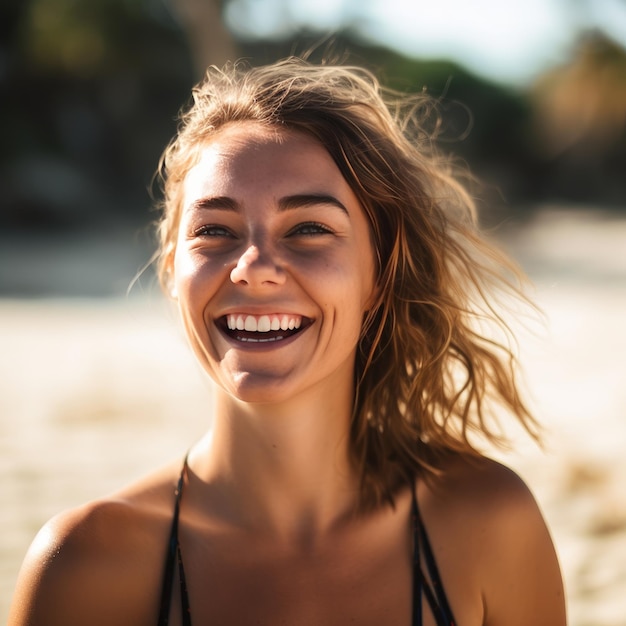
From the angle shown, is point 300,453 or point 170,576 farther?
point 300,453

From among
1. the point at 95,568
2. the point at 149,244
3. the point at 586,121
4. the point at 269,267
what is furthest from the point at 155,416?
the point at 586,121

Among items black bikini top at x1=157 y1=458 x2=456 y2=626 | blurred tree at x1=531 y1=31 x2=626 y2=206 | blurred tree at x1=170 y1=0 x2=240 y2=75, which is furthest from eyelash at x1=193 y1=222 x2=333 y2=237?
blurred tree at x1=531 y1=31 x2=626 y2=206

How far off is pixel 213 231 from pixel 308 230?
0.21 meters

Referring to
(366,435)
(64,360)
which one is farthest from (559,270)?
(366,435)

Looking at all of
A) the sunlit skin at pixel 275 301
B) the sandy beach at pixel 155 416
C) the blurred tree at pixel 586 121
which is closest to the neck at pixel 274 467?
the sunlit skin at pixel 275 301

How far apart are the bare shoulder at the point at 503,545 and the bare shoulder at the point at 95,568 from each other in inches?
25.7

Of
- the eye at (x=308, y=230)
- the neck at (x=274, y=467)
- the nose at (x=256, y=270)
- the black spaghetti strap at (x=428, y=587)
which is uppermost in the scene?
the eye at (x=308, y=230)

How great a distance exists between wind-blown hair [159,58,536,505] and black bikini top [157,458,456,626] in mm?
164

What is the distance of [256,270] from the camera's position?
1.73m

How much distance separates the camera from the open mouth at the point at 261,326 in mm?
1781

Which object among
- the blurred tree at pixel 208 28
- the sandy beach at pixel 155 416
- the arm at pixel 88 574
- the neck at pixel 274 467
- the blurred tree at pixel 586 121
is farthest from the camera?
the blurred tree at pixel 586 121

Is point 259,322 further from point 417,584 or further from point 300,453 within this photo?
point 417,584

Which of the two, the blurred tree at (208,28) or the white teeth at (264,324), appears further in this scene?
the blurred tree at (208,28)

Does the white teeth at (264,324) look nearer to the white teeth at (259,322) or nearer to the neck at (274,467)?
the white teeth at (259,322)
